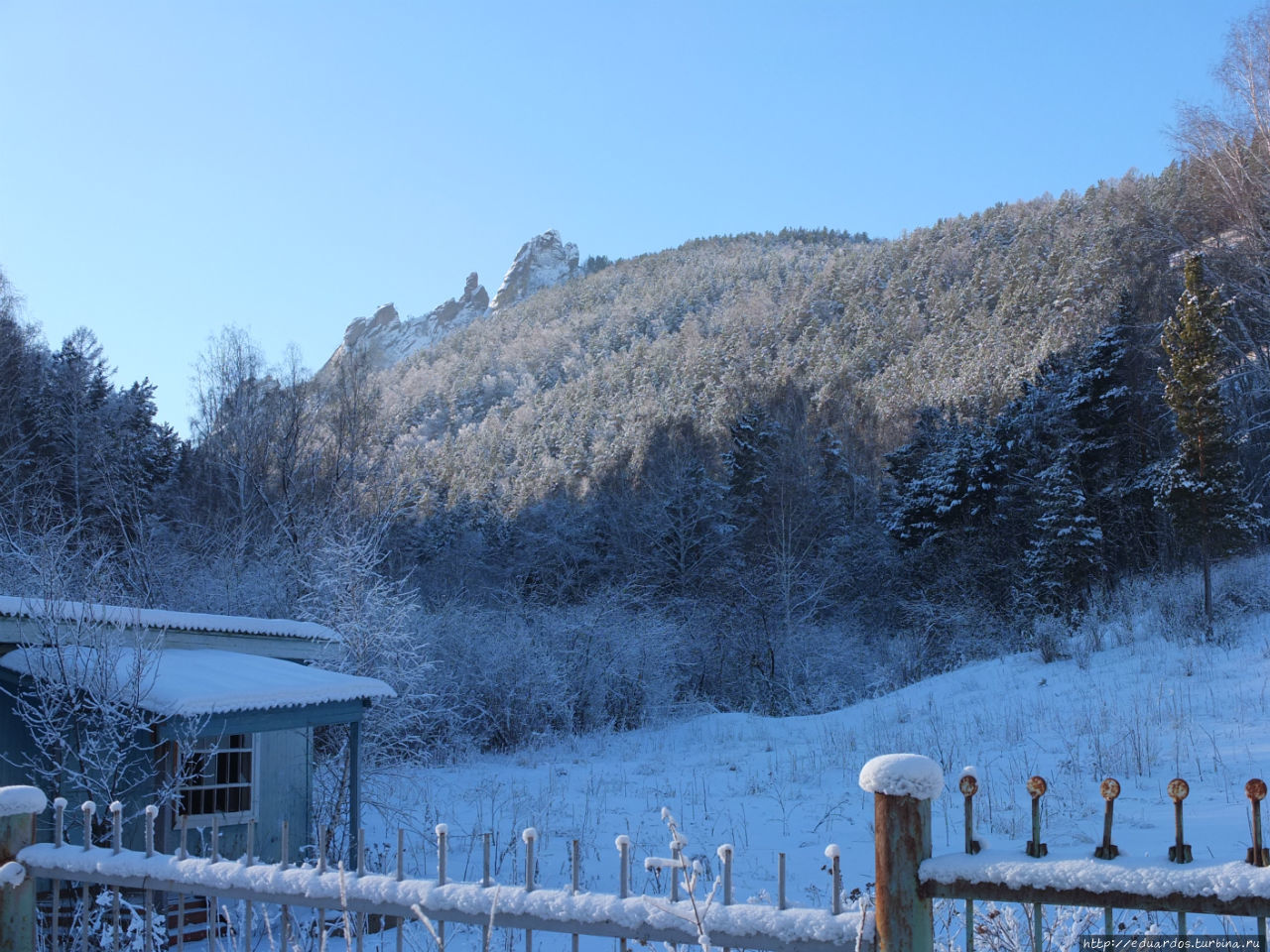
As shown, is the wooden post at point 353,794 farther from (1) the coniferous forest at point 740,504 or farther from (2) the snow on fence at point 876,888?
(2) the snow on fence at point 876,888

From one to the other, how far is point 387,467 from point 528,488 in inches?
890

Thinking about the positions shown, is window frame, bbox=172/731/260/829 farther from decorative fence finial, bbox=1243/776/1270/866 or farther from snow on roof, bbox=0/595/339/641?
decorative fence finial, bbox=1243/776/1270/866

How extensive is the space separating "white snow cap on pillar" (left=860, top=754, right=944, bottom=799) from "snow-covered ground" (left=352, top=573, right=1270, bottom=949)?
3.64 metres

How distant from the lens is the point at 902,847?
2.17 metres

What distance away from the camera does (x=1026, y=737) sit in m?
11.6

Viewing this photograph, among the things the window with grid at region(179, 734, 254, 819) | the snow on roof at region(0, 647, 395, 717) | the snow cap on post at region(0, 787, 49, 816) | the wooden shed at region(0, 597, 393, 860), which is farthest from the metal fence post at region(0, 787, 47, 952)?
the window with grid at region(179, 734, 254, 819)

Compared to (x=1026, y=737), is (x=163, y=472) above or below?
above

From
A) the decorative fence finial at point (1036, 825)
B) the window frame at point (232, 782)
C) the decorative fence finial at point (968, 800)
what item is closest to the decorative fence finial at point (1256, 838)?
the decorative fence finial at point (1036, 825)

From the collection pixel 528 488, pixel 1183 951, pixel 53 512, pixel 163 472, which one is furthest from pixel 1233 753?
pixel 528 488

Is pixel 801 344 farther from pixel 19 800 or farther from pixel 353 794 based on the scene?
pixel 19 800

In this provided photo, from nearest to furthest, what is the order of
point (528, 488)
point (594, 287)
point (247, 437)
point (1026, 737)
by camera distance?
point (1026, 737), point (247, 437), point (528, 488), point (594, 287)

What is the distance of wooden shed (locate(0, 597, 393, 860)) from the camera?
8086 millimetres

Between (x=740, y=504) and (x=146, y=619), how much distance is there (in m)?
29.0

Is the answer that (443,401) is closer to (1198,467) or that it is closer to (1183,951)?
(1198,467)
